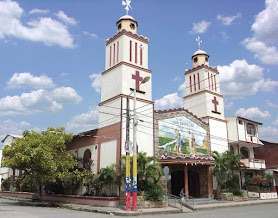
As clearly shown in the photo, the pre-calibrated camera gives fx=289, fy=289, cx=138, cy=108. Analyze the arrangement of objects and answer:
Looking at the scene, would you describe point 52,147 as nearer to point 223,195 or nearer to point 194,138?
point 194,138

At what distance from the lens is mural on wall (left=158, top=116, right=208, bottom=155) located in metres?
26.8

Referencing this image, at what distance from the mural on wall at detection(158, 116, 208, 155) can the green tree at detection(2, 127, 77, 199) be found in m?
8.48

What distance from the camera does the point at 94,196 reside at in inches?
918

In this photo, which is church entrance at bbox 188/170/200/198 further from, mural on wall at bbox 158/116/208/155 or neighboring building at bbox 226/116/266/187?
neighboring building at bbox 226/116/266/187

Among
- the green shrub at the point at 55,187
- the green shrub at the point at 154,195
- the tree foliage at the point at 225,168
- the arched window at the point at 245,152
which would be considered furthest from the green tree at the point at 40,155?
the arched window at the point at 245,152

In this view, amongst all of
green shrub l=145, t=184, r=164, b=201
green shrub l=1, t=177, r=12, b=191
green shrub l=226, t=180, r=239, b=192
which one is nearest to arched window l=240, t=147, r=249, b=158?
green shrub l=226, t=180, r=239, b=192

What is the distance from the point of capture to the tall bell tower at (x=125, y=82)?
25.0 m

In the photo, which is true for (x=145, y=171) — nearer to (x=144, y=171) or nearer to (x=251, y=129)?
(x=144, y=171)

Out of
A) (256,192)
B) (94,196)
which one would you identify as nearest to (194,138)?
(256,192)

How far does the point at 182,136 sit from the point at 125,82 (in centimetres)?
793

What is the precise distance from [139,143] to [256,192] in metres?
15.6

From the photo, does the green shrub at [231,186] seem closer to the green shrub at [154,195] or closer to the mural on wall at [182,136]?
the mural on wall at [182,136]

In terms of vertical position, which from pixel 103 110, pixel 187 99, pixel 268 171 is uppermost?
pixel 187 99

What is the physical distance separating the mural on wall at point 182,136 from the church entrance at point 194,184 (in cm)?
248
